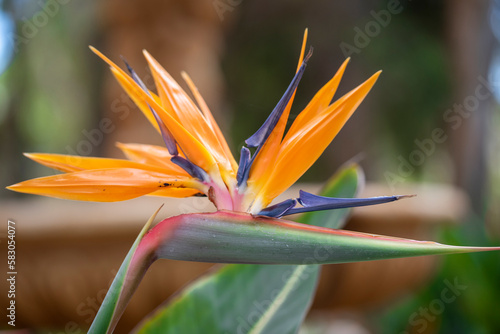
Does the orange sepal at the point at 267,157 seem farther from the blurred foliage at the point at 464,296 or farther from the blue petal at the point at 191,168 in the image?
the blurred foliage at the point at 464,296

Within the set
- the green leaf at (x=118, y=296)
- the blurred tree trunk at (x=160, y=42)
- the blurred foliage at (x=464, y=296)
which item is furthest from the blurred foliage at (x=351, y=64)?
the green leaf at (x=118, y=296)

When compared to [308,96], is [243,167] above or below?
above

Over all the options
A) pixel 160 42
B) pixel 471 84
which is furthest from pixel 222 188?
pixel 471 84

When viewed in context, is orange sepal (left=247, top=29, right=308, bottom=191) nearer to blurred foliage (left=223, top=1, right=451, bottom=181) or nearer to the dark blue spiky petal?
the dark blue spiky petal

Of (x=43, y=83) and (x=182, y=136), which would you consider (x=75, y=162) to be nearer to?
(x=182, y=136)

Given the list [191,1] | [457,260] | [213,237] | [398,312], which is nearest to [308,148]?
[213,237]

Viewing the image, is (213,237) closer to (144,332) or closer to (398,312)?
(144,332)
